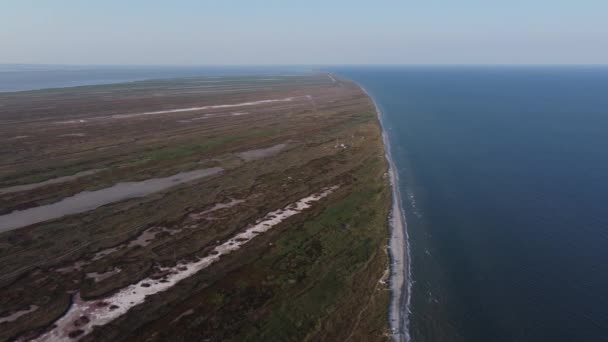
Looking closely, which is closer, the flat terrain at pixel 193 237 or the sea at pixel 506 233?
the flat terrain at pixel 193 237

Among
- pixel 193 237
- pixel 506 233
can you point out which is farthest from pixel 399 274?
pixel 193 237

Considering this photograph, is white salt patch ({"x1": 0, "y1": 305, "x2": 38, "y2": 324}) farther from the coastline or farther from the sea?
the sea

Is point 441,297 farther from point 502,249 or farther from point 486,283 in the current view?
point 502,249

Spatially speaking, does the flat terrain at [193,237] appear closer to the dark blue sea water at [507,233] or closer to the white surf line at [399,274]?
the white surf line at [399,274]

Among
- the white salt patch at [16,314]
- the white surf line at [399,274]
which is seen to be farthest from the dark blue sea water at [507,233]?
the white salt patch at [16,314]

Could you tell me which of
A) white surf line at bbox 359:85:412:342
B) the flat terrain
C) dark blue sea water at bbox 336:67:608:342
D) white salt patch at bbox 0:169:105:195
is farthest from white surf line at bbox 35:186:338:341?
white salt patch at bbox 0:169:105:195

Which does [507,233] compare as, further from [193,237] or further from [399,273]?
[193,237]
